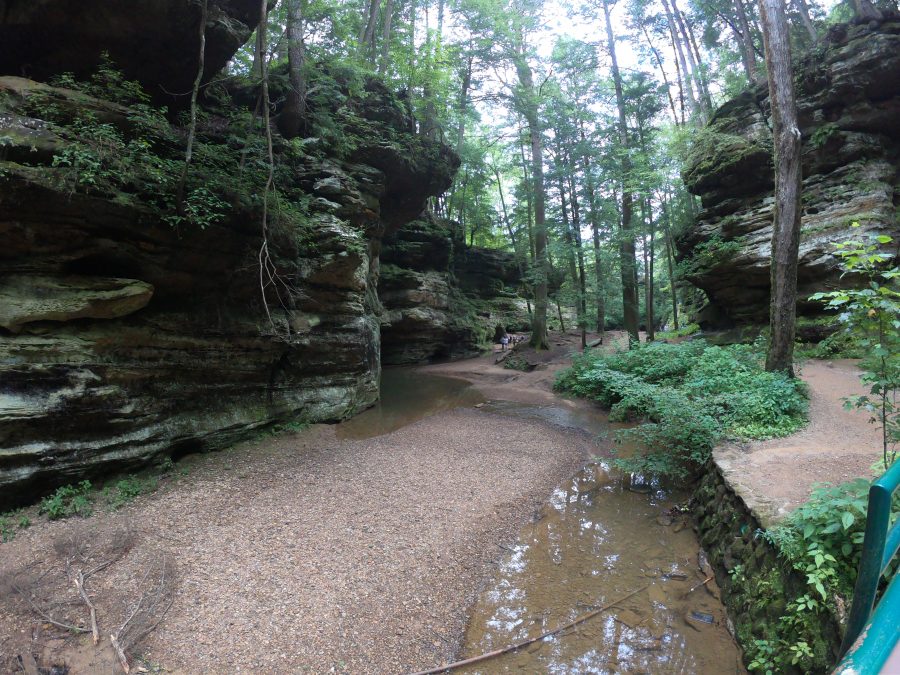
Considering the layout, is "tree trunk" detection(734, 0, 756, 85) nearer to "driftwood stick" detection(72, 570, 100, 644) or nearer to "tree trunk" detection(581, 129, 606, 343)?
"tree trunk" detection(581, 129, 606, 343)

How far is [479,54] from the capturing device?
2120cm

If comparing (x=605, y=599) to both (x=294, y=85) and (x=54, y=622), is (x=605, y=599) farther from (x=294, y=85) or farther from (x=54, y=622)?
(x=294, y=85)

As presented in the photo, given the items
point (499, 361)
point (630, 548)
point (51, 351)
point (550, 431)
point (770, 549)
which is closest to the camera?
point (770, 549)

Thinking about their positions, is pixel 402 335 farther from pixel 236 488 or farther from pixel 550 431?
pixel 236 488

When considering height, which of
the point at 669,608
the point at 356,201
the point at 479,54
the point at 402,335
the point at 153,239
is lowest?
the point at 669,608

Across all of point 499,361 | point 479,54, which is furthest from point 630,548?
point 479,54

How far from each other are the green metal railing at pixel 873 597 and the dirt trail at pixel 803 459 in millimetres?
2974

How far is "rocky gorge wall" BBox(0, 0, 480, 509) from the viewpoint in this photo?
5637 millimetres

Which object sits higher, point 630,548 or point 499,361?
point 499,361

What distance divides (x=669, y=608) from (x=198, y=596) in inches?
201

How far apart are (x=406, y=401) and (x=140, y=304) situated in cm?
834

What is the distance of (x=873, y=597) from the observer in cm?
156

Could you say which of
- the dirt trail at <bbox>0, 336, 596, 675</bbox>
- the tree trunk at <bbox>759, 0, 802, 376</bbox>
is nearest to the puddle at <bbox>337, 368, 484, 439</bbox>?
the dirt trail at <bbox>0, 336, 596, 675</bbox>

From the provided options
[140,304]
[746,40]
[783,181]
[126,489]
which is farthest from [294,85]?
[746,40]
